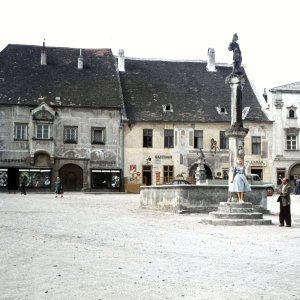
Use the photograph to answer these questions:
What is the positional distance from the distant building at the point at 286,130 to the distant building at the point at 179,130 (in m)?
0.79

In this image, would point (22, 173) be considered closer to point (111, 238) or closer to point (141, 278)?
point (111, 238)

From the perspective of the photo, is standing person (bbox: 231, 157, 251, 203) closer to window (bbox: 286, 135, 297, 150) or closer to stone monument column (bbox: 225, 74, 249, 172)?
stone monument column (bbox: 225, 74, 249, 172)

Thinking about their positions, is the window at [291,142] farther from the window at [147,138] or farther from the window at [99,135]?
the window at [99,135]

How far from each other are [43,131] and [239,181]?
105 ft

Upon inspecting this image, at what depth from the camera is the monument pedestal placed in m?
16.0

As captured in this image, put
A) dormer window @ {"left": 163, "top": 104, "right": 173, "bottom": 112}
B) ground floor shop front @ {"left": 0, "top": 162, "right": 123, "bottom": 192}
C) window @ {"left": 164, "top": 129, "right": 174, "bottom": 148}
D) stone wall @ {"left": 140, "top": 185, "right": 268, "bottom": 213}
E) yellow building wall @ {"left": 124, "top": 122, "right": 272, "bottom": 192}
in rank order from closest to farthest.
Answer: stone wall @ {"left": 140, "top": 185, "right": 268, "bottom": 213} → ground floor shop front @ {"left": 0, "top": 162, "right": 123, "bottom": 192} → yellow building wall @ {"left": 124, "top": 122, "right": 272, "bottom": 192} → window @ {"left": 164, "top": 129, "right": 174, "bottom": 148} → dormer window @ {"left": 163, "top": 104, "right": 173, "bottom": 112}

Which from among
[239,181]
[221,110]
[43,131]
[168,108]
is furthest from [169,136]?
[239,181]

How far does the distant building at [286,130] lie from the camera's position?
50.2 metres

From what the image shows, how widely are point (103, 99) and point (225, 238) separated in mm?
36150

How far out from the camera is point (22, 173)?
150 ft

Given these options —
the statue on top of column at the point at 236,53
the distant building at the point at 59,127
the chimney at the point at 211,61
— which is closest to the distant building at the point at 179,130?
the distant building at the point at 59,127

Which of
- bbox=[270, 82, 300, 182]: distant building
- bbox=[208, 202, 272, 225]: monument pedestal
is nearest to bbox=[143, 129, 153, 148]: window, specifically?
bbox=[270, 82, 300, 182]: distant building

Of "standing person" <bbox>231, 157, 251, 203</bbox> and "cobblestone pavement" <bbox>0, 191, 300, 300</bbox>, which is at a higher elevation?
"standing person" <bbox>231, 157, 251, 203</bbox>

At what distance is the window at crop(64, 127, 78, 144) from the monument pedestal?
103 ft
